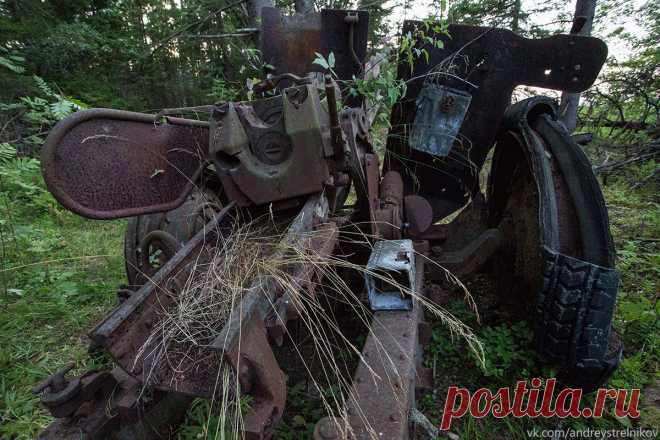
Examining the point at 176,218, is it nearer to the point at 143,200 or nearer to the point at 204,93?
the point at 143,200

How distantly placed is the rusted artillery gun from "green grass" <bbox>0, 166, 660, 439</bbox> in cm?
36

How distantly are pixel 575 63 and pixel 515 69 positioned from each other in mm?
375

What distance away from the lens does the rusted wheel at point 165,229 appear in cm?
214

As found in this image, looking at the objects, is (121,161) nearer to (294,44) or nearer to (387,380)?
(387,380)

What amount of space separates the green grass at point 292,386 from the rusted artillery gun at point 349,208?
36 centimetres

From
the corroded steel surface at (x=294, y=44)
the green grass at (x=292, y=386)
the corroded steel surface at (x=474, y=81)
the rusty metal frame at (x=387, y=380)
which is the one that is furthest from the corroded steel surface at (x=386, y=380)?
the corroded steel surface at (x=294, y=44)

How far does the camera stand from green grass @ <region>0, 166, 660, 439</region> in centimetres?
200

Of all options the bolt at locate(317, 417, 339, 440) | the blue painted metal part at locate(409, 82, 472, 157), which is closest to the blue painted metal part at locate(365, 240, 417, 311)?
the bolt at locate(317, 417, 339, 440)

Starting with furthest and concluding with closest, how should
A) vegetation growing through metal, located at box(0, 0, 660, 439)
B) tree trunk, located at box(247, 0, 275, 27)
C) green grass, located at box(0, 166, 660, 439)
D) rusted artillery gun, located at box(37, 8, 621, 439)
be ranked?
tree trunk, located at box(247, 0, 275, 27) → vegetation growing through metal, located at box(0, 0, 660, 439) → green grass, located at box(0, 166, 660, 439) → rusted artillery gun, located at box(37, 8, 621, 439)

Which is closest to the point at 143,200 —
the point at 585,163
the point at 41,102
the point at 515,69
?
the point at 585,163

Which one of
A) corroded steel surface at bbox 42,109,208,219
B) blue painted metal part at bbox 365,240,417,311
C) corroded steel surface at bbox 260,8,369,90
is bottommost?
blue painted metal part at bbox 365,240,417,311

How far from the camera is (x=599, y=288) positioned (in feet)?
5.08

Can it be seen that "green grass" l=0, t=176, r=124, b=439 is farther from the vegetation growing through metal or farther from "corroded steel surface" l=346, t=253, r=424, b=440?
"corroded steel surface" l=346, t=253, r=424, b=440

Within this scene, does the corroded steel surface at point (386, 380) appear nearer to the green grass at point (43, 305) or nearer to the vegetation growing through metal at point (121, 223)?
the vegetation growing through metal at point (121, 223)
